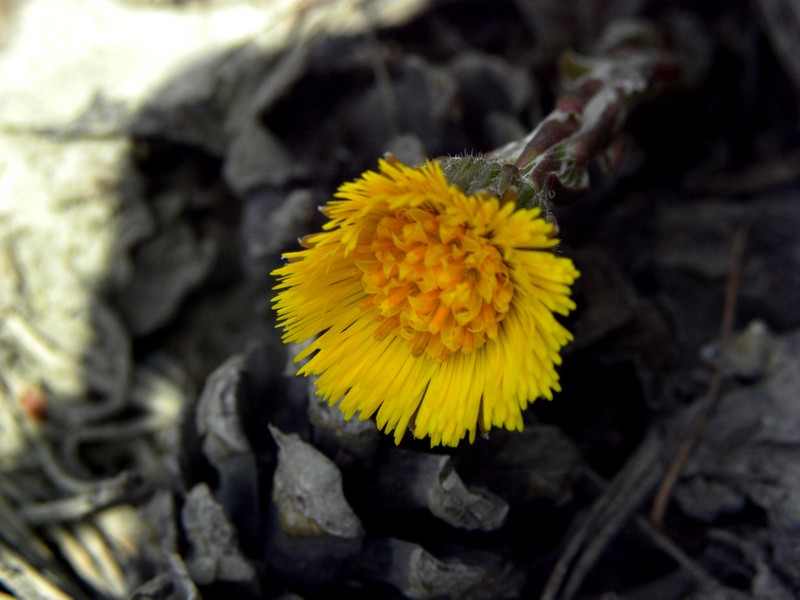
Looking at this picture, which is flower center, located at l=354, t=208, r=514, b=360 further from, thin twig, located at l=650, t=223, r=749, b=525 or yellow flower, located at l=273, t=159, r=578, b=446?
thin twig, located at l=650, t=223, r=749, b=525

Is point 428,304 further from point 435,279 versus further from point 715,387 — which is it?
point 715,387

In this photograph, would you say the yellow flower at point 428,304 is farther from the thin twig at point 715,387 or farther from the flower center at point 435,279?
the thin twig at point 715,387

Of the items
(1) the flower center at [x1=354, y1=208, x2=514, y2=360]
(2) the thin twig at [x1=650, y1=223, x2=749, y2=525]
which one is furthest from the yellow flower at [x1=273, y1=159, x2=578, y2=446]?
(2) the thin twig at [x1=650, y1=223, x2=749, y2=525]

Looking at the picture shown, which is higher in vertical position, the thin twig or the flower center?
the flower center

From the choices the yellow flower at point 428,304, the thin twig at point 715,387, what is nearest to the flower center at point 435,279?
the yellow flower at point 428,304

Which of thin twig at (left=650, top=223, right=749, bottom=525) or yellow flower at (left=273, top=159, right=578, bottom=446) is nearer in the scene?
yellow flower at (left=273, top=159, right=578, bottom=446)

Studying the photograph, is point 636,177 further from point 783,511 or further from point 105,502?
point 105,502
